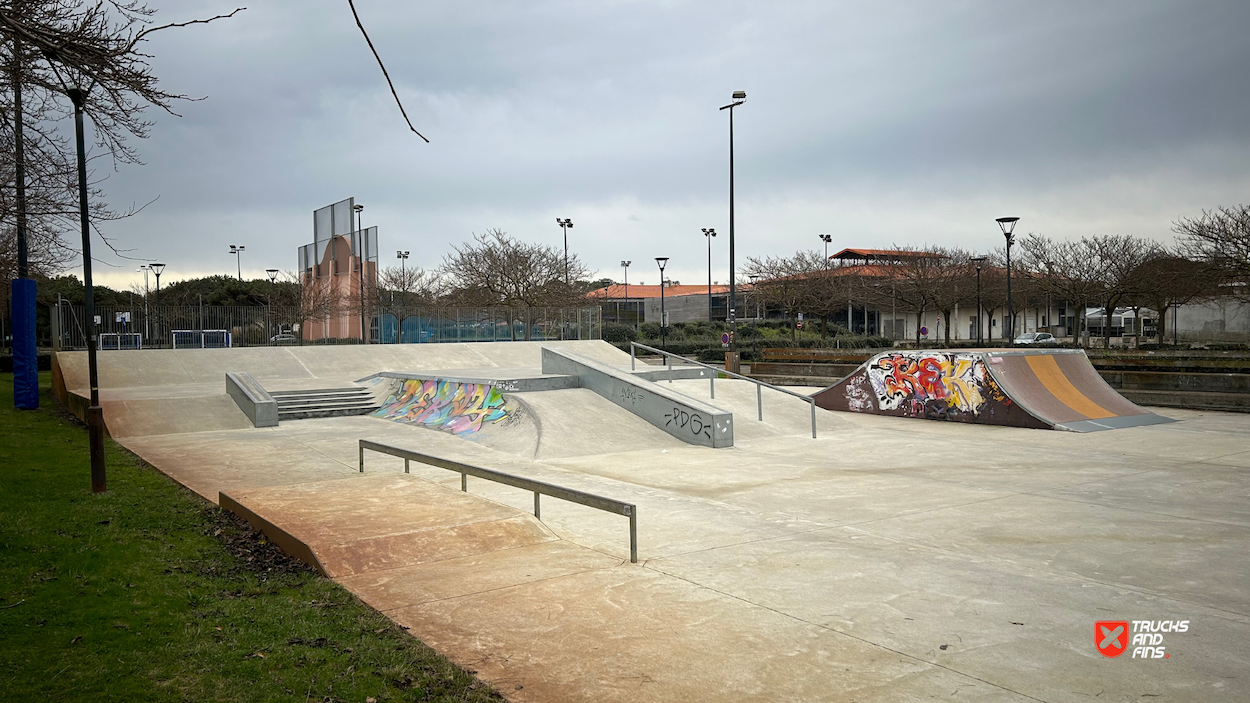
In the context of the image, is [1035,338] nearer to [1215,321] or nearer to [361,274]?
[1215,321]

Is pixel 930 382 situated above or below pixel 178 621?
above

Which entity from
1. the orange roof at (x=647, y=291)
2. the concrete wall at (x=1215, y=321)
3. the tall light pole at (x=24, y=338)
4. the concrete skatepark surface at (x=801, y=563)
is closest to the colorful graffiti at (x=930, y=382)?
the concrete skatepark surface at (x=801, y=563)

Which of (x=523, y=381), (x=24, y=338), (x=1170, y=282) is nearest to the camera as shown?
(x=523, y=381)

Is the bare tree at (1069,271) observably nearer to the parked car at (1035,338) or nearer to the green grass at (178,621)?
the parked car at (1035,338)

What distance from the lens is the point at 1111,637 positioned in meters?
4.45

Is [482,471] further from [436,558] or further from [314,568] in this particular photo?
[314,568]

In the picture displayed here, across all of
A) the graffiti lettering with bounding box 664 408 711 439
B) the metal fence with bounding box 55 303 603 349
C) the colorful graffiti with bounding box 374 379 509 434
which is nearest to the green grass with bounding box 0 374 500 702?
the colorful graffiti with bounding box 374 379 509 434

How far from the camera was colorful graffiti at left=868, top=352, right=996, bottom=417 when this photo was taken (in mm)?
16672

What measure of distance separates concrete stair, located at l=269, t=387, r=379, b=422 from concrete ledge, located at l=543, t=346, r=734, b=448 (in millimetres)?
4692

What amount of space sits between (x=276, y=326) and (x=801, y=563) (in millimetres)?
31327

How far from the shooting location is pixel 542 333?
36562 millimetres

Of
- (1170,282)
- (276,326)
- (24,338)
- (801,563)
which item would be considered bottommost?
(801,563)

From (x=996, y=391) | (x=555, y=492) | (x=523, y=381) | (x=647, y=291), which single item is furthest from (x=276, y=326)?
(x=647, y=291)

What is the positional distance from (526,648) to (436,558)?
6.52 feet
